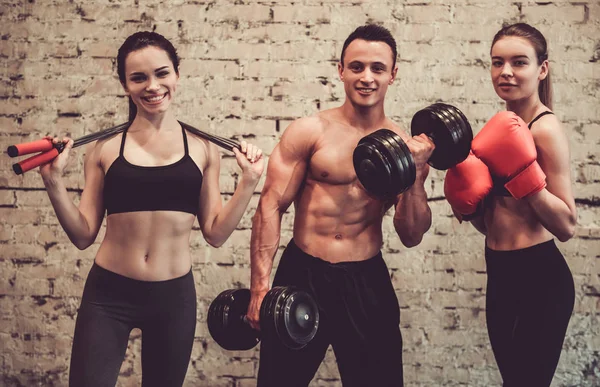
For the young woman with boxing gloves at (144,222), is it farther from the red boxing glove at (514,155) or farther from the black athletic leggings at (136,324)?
the red boxing glove at (514,155)

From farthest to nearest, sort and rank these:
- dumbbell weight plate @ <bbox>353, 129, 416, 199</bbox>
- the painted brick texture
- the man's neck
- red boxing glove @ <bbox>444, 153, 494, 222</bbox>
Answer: the painted brick texture, the man's neck, red boxing glove @ <bbox>444, 153, 494, 222</bbox>, dumbbell weight plate @ <bbox>353, 129, 416, 199</bbox>

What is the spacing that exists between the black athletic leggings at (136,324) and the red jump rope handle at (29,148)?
0.46 m

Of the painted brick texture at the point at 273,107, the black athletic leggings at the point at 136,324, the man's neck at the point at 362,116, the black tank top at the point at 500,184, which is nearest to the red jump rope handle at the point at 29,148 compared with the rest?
the black athletic leggings at the point at 136,324

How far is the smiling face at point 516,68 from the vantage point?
92.0 inches

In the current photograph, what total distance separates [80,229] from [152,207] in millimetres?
273

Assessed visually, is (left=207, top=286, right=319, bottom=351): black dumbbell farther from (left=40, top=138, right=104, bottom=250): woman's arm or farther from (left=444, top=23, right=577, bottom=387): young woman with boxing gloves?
(left=444, top=23, right=577, bottom=387): young woman with boxing gloves

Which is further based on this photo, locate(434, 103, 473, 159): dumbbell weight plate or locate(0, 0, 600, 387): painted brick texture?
locate(0, 0, 600, 387): painted brick texture

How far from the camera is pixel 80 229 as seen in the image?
2217mm

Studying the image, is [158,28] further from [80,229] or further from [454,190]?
[454,190]

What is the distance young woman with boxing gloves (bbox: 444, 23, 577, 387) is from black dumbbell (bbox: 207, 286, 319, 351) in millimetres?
707

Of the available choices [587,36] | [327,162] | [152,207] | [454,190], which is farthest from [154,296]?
[587,36]

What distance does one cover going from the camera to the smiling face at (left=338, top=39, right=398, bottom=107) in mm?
2365

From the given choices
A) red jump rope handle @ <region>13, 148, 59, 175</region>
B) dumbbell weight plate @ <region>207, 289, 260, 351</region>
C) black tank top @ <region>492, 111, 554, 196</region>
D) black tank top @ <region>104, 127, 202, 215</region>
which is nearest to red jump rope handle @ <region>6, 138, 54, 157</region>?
red jump rope handle @ <region>13, 148, 59, 175</region>

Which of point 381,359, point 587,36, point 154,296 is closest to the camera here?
point 154,296
